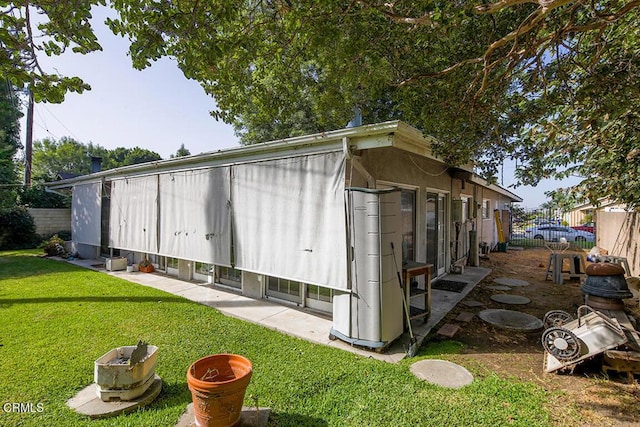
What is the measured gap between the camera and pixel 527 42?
4148mm

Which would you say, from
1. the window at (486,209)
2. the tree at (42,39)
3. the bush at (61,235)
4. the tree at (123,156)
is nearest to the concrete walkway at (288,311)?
the tree at (42,39)

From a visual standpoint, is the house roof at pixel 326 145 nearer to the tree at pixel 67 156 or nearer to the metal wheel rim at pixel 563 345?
the metal wheel rim at pixel 563 345

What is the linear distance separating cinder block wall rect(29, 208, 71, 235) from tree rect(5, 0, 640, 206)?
45.7 ft

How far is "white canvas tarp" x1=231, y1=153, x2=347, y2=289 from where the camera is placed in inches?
172

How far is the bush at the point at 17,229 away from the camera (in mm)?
12680

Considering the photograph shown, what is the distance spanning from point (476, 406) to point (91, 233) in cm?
1186

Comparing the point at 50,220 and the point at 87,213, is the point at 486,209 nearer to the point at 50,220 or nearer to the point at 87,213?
the point at 87,213

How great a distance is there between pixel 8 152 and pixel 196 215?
46.8ft

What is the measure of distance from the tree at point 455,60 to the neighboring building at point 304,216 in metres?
1.07

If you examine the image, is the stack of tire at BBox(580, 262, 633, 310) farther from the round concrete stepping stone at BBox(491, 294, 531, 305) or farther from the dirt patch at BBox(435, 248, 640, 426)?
the round concrete stepping stone at BBox(491, 294, 531, 305)

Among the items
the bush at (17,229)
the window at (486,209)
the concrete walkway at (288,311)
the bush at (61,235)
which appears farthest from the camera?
the bush at (61,235)

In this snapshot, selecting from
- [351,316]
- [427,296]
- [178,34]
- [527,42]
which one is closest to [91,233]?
[178,34]

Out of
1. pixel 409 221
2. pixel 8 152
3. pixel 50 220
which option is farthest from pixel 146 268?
pixel 8 152

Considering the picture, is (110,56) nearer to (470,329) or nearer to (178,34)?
(178,34)
